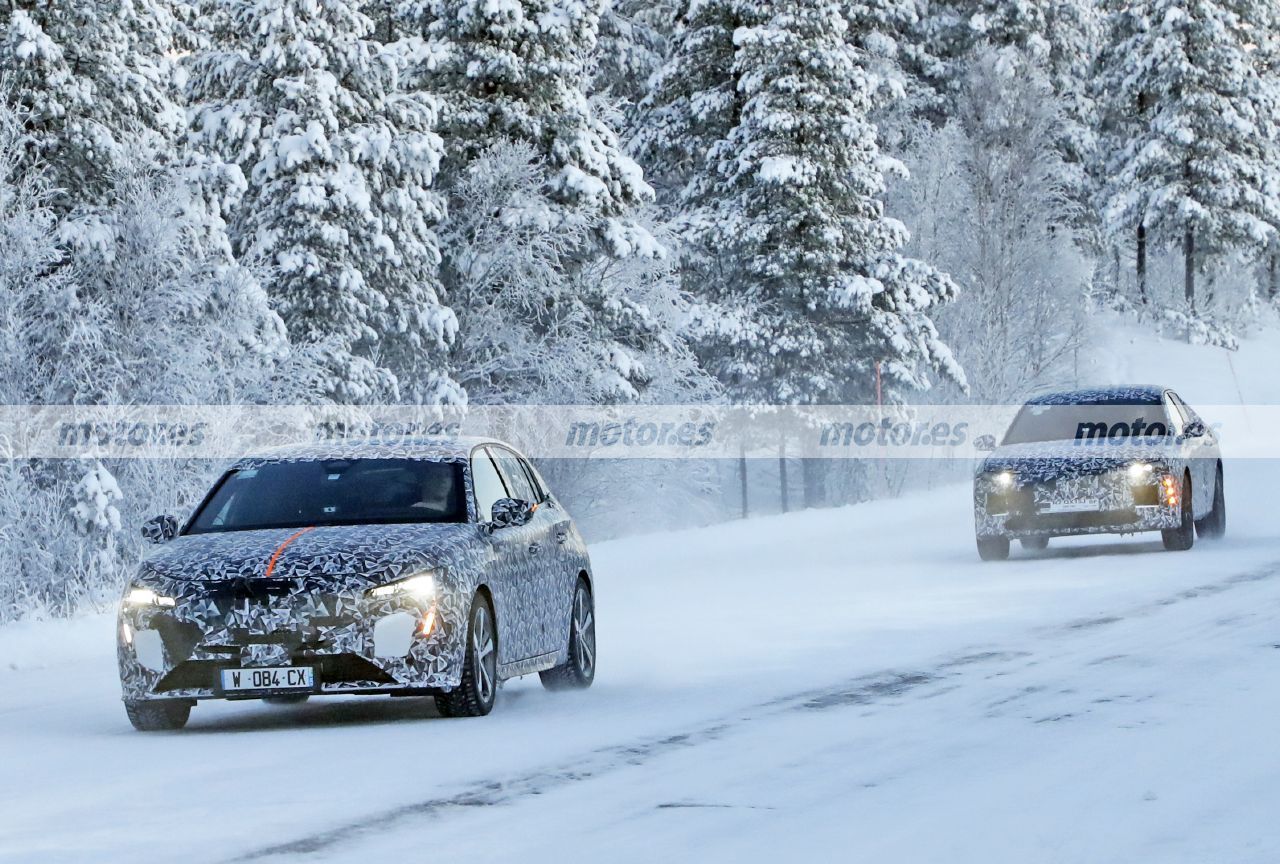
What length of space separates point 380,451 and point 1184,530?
1245cm

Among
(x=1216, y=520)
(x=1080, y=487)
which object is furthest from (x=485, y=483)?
(x=1216, y=520)

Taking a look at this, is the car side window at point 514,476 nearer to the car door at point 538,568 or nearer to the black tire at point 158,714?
the car door at point 538,568

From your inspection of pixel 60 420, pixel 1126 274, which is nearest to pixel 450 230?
pixel 60 420

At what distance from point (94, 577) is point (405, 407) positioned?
38.9 feet

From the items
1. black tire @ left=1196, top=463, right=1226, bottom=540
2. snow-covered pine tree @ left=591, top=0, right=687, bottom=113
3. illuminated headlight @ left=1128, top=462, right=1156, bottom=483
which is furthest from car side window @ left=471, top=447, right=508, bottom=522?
snow-covered pine tree @ left=591, top=0, right=687, bottom=113

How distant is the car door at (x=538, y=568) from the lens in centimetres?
1239

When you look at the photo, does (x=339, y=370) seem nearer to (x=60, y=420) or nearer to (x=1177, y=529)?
(x=60, y=420)

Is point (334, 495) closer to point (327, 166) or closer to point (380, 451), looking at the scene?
point (380, 451)

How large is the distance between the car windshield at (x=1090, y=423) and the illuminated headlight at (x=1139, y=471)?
2.07ft

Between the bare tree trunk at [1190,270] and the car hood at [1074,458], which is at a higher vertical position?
the bare tree trunk at [1190,270]

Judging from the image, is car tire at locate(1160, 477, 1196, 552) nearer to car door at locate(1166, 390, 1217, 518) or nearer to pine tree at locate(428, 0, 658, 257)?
car door at locate(1166, 390, 1217, 518)

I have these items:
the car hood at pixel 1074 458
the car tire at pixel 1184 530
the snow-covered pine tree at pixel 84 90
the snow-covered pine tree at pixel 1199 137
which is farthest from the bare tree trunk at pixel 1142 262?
the car hood at pixel 1074 458

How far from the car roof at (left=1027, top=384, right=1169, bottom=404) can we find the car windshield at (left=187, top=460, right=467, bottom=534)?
1247 cm

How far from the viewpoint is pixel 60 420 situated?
25078 mm
